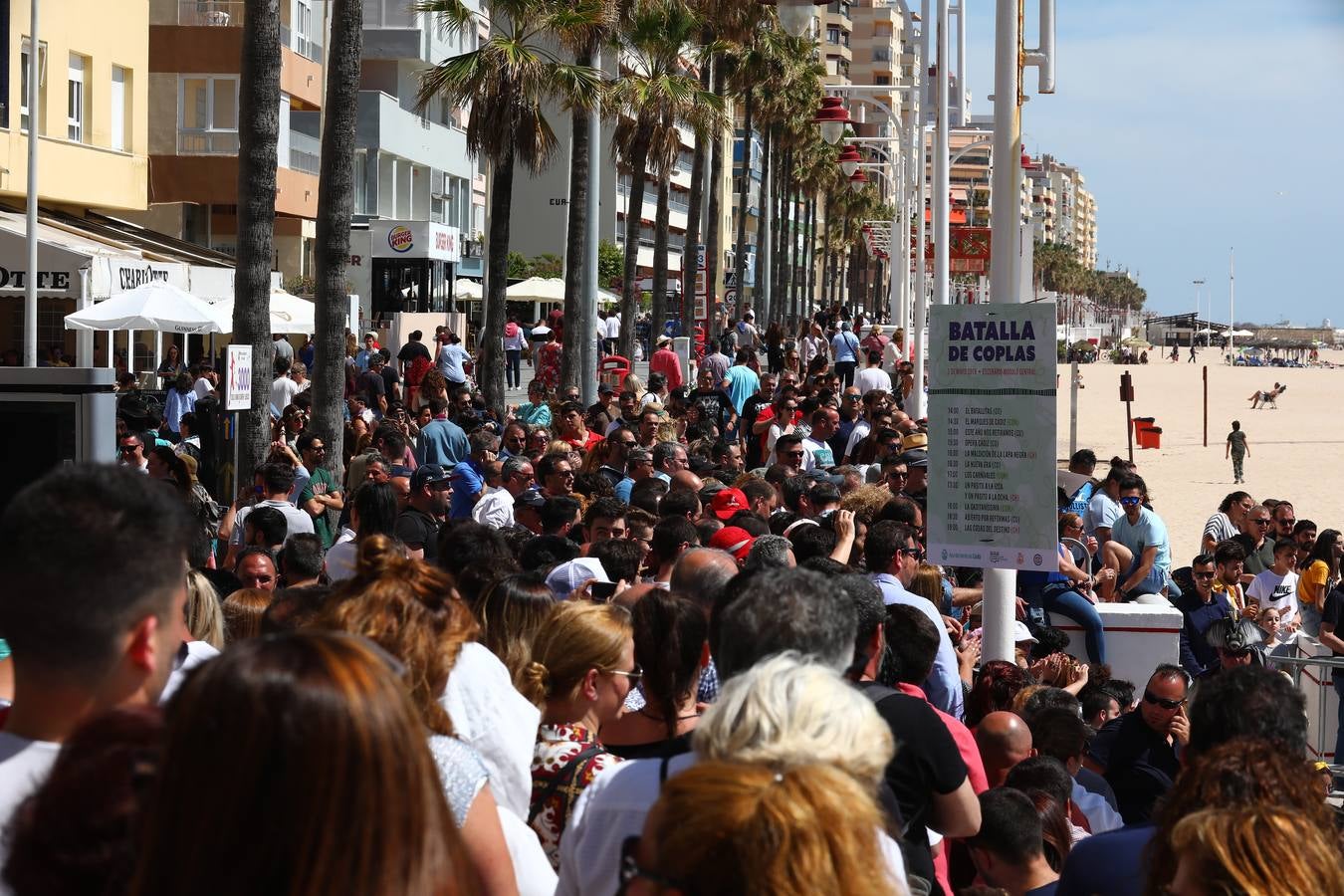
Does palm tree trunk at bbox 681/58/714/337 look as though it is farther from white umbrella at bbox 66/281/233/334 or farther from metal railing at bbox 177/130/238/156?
white umbrella at bbox 66/281/233/334

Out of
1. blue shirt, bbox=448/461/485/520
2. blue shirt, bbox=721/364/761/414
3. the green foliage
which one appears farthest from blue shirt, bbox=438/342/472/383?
the green foliage

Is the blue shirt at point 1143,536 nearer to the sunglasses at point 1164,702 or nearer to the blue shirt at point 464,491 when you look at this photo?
the blue shirt at point 464,491

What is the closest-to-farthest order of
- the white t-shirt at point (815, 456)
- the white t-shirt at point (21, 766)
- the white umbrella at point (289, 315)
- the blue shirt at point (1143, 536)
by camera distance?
the white t-shirt at point (21, 766), the blue shirt at point (1143, 536), the white t-shirt at point (815, 456), the white umbrella at point (289, 315)

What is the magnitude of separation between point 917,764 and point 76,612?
7.46 ft

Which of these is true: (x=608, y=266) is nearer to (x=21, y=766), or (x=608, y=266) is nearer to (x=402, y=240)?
(x=402, y=240)

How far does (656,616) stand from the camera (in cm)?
467

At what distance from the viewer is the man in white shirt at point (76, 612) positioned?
281cm

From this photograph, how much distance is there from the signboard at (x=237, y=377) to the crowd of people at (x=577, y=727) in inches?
132

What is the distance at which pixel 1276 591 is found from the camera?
13359mm

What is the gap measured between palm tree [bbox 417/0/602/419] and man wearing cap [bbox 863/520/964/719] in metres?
17.0

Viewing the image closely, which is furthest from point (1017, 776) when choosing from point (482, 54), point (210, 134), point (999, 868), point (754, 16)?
point (754, 16)

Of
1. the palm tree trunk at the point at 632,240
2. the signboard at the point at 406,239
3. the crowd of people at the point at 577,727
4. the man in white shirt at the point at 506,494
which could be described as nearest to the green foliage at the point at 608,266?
the signboard at the point at 406,239

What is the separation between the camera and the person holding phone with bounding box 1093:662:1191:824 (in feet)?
22.6

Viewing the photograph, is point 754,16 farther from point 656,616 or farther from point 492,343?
point 656,616
